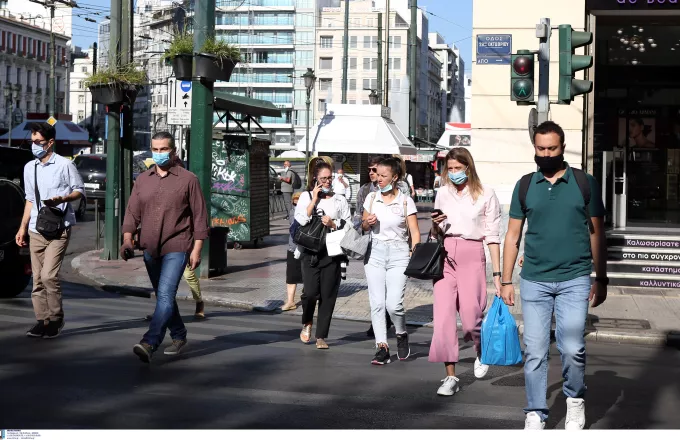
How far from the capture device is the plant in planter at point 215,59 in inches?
596

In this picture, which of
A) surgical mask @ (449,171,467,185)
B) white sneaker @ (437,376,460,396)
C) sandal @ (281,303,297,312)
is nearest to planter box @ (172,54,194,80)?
sandal @ (281,303,297,312)

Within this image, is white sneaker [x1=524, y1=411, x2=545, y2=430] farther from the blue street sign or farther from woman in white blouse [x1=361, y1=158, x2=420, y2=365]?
the blue street sign

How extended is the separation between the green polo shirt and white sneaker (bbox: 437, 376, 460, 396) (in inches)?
57.7

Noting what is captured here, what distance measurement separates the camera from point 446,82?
541 feet

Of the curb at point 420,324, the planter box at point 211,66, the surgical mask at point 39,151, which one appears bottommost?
the curb at point 420,324

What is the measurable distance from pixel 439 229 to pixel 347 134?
25724mm

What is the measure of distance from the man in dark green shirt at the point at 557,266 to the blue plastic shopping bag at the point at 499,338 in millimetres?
919

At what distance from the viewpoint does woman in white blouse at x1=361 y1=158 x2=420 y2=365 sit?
8.62 metres

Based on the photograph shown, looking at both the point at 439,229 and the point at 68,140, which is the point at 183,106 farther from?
the point at 68,140

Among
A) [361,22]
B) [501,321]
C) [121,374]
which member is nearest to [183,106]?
[121,374]

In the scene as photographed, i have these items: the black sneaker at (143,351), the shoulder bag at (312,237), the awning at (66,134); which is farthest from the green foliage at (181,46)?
the awning at (66,134)

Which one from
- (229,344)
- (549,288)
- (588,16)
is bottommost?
(229,344)

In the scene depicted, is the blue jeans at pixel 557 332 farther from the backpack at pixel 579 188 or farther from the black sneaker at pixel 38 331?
the black sneaker at pixel 38 331

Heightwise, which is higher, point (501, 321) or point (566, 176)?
point (566, 176)
